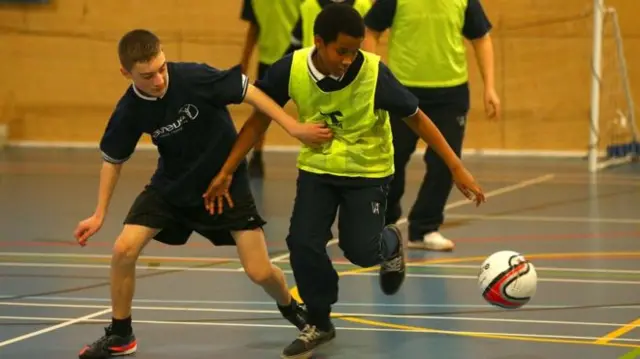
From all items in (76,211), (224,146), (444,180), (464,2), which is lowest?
(76,211)

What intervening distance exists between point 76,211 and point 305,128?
221 inches

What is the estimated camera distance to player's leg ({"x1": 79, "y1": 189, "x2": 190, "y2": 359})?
5.80 meters

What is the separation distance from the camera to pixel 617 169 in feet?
45.9

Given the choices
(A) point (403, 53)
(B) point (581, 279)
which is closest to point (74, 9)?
(A) point (403, 53)

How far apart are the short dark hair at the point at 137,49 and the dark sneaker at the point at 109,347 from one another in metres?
1.23

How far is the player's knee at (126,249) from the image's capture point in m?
5.78

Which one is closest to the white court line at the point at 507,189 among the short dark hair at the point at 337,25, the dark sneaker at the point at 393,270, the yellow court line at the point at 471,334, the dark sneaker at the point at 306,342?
the dark sneaker at the point at 393,270

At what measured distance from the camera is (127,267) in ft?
19.0

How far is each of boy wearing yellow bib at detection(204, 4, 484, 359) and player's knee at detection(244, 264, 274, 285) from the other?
0.40ft

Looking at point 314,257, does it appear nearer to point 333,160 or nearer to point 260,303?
point 333,160

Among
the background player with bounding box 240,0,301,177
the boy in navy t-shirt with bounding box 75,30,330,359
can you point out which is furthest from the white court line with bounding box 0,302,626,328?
the background player with bounding box 240,0,301,177

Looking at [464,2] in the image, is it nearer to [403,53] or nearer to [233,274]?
[403,53]

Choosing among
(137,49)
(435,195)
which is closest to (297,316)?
(137,49)

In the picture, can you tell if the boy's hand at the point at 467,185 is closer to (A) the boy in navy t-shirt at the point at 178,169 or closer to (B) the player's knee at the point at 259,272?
(A) the boy in navy t-shirt at the point at 178,169
